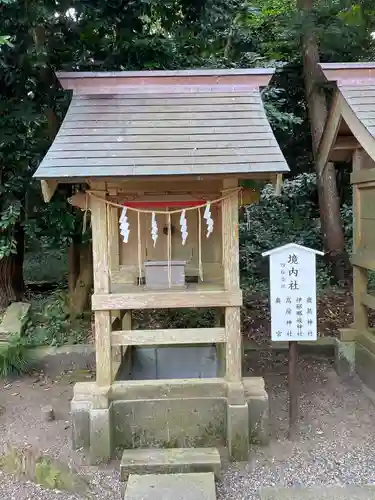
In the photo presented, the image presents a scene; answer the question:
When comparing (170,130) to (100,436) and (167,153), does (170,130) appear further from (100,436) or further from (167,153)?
(100,436)

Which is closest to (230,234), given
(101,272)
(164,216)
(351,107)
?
Answer: (164,216)

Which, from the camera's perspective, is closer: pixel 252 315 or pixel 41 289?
pixel 252 315

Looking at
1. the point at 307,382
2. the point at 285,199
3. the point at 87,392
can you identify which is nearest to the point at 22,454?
the point at 87,392

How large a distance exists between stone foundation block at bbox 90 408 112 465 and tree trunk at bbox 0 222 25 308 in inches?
146

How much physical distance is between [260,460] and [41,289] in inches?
242

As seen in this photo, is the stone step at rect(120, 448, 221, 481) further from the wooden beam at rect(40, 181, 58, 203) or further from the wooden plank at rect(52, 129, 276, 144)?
the wooden plank at rect(52, 129, 276, 144)

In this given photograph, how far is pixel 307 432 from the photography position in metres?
4.33

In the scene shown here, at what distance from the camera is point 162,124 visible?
4.18 m

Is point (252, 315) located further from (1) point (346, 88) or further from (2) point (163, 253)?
(1) point (346, 88)

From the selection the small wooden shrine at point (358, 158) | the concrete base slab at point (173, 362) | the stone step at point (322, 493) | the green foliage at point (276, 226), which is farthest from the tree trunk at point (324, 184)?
the stone step at point (322, 493)

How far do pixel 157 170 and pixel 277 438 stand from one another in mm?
2673

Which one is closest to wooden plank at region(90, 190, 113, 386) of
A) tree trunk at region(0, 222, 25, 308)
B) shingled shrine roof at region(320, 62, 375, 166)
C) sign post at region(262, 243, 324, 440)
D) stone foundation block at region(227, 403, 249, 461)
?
stone foundation block at region(227, 403, 249, 461)

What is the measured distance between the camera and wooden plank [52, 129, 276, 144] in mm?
3969

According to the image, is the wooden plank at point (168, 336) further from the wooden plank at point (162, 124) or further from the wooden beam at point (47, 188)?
the wooden plank at point (162, 124)
